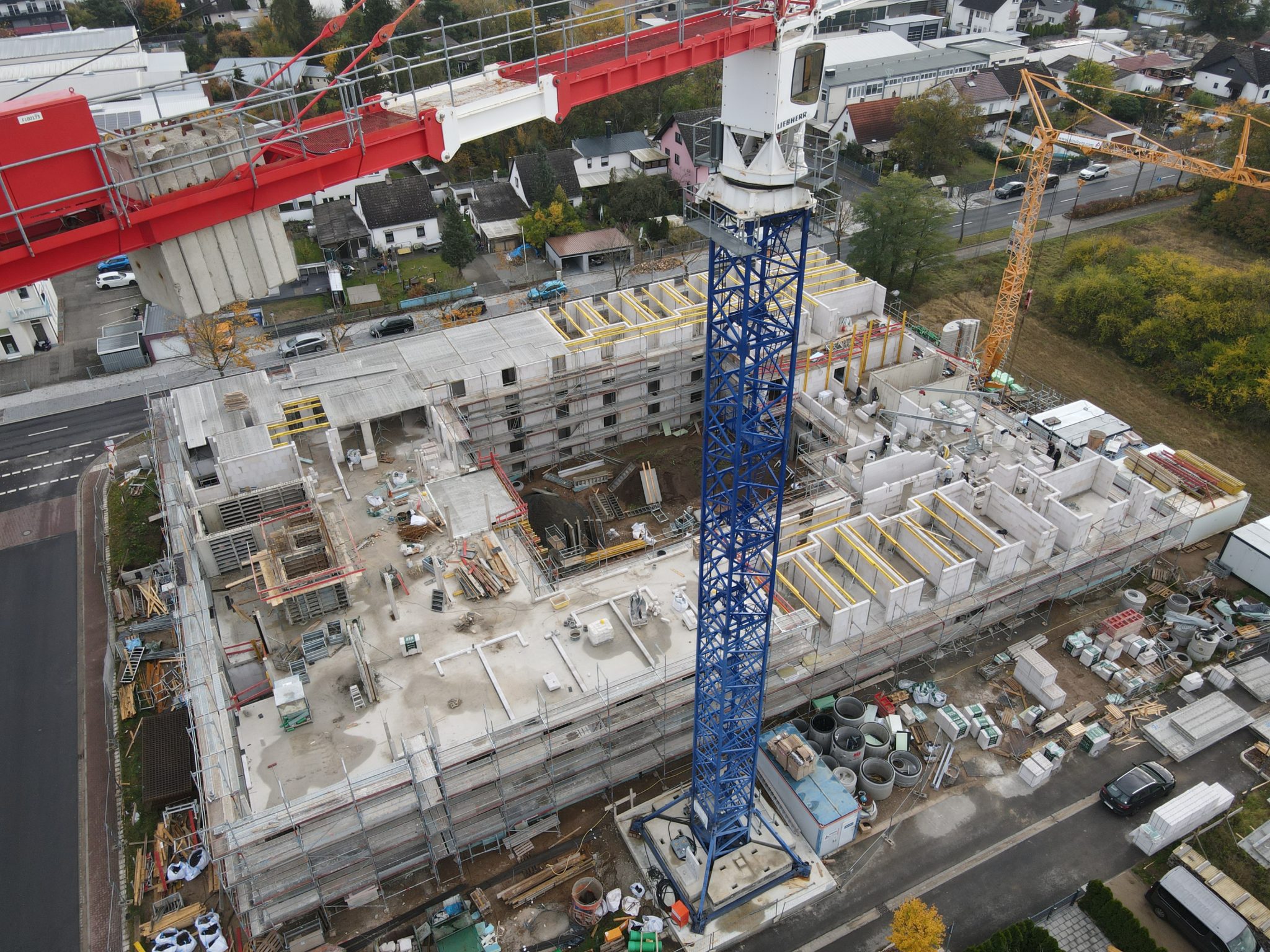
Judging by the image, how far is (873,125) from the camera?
282 feet

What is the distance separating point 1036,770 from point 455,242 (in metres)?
50.5

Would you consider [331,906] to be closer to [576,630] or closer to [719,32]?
[576,630]

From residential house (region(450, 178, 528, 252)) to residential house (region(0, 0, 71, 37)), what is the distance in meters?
67.2

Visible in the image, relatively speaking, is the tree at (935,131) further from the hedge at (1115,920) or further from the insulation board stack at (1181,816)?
the hedge at (1115,920)

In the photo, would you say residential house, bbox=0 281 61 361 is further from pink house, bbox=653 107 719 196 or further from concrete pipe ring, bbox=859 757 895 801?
concrete pipe ring, bbox=859 757 895 801

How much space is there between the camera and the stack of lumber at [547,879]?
99.3ft

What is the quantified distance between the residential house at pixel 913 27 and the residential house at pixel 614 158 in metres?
44.5

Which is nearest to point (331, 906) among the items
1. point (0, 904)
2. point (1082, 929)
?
point (0, 904)

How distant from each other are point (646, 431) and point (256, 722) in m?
28.0

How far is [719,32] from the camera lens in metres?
21.5

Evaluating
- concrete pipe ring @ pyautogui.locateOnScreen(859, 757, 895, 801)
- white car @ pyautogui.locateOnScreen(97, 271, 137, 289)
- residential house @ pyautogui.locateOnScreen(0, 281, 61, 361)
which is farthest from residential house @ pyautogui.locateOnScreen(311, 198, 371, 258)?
concrete pipe ring @ pyautogui.locateOnScreen(859, 757, 895, 801)

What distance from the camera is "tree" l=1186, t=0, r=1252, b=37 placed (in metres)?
112

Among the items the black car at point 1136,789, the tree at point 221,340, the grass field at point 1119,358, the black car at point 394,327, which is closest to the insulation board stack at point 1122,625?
the black car at point 1136,789

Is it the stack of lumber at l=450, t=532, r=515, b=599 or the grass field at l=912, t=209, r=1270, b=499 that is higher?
the stack of lumber at l=450, t=532, r=515, b=599
